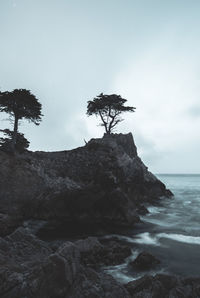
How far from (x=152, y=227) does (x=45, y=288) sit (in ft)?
53.6

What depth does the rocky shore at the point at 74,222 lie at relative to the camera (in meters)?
5.69

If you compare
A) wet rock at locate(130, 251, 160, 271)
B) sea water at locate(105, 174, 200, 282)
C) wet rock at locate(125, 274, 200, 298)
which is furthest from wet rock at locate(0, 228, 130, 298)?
wet rock at locate(130, 251, 160, 271)

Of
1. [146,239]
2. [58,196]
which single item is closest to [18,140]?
[58,196]

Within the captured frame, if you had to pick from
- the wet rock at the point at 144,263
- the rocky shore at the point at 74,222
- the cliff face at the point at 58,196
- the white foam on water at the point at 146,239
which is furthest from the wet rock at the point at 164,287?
the cliff face at the point at 58,196

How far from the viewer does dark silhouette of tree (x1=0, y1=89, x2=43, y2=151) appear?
25.5 m

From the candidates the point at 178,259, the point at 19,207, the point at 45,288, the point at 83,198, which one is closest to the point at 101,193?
the point at 83,198

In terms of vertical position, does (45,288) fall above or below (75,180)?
below

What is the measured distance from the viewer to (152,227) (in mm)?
19719

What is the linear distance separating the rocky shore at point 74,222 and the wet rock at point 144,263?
0.05 m

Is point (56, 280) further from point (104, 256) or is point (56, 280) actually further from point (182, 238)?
point (182, 238)

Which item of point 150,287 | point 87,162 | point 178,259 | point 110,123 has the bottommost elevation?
point 178,259

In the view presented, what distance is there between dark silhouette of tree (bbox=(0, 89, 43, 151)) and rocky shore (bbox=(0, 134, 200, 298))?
490 centimetres

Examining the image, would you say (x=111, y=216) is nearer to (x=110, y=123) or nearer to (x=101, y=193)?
(x=101, y=193)

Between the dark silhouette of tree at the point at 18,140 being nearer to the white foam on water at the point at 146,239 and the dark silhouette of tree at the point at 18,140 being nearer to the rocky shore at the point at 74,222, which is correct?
the rocky shore at the point at 74,222
